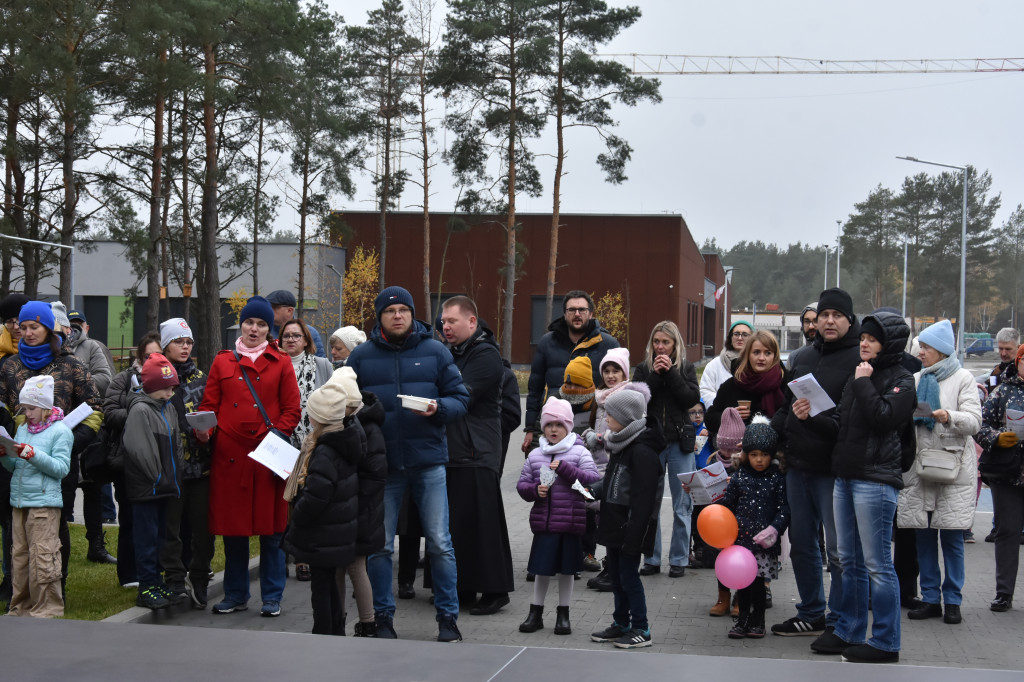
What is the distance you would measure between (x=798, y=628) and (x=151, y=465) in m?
4.33

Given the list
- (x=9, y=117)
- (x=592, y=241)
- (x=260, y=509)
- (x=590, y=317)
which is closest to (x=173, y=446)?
(x=260, y=509)

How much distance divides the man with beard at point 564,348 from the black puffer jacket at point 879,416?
2762 millimetres

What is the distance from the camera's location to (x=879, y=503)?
228 inches

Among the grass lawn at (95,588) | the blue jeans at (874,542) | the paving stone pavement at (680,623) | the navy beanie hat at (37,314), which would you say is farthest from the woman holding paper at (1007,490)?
the navy beanie hat at (37,314)

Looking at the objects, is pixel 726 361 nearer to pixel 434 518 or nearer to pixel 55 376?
pixel 434 518

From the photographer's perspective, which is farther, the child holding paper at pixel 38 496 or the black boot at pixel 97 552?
the black boot at pixel 97 552

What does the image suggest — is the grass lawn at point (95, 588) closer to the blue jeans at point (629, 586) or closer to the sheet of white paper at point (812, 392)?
the blue jeans at point (629, 586)

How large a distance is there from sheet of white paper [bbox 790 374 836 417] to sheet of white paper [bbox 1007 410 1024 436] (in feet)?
7.56

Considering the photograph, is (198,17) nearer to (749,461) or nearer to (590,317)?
(590,317)

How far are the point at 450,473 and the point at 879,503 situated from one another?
2786 millimetres

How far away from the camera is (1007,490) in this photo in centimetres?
754

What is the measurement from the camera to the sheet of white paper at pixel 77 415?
658cm

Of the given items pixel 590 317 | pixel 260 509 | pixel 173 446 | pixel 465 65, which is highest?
pixel 465 65

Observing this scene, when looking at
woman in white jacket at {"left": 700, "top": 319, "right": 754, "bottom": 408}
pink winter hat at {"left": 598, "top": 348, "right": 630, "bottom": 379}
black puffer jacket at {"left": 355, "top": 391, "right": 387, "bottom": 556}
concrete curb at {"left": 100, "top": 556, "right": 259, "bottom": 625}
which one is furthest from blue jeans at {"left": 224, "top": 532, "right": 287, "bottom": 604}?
woman in white jacket at {"left": 700, "top": 319, "right": 754, "bottom": 408}
